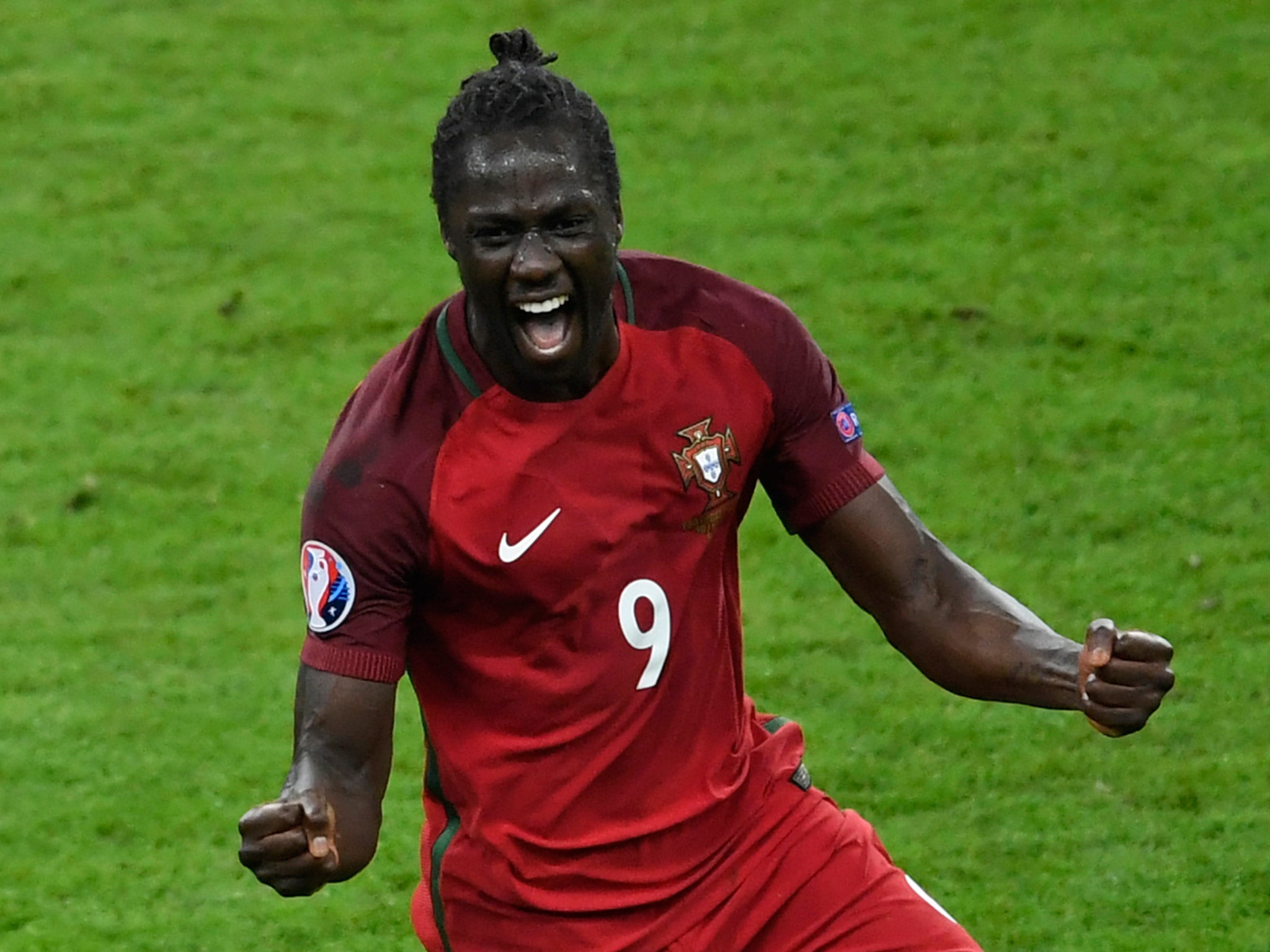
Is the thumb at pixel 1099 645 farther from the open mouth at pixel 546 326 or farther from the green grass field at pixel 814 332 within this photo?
the green grass field at pixel 814 332

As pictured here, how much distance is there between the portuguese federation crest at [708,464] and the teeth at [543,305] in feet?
1.21

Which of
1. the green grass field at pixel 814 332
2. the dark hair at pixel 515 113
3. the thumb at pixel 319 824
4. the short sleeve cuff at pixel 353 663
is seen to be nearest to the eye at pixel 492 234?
the dark hair at pixel 515 113

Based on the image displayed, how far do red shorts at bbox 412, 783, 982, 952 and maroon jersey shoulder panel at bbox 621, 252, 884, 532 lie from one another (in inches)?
25.1

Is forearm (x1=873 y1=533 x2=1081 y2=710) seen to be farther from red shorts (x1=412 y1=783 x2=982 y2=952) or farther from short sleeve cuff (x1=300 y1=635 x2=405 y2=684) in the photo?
short sleeve cuff (x1=300 y1=635 x2=405 y2=684)

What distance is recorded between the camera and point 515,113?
4.15 meters

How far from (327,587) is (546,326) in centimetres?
60

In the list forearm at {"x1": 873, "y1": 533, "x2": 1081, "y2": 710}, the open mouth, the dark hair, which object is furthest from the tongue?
forearm at {"x1": 873, "y1": 533, "x2": 1081, "y2": 710}

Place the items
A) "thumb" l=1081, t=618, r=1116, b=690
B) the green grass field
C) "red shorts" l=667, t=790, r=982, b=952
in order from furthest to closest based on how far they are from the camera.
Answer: the green grass field, "red shorts" l=667, t=790, r=982, b=952, "thumb" l=1081, t=618, r=1116, b=690

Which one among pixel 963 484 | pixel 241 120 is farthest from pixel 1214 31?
pixel 241 120

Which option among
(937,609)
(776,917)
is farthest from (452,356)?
(776,917)

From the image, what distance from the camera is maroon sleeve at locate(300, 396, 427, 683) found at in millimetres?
4152

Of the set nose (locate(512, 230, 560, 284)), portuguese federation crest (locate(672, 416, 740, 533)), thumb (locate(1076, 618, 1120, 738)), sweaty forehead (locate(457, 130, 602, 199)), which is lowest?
thumb (locate(1076, 618, 1120, 738))

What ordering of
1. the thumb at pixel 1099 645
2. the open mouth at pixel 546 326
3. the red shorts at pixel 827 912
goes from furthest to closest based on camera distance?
the red shorts at pixel 827 912 → the open mouth at pixel 546 326 → the thumb at pixel 1099 645

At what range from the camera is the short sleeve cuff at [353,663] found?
4160 mm
